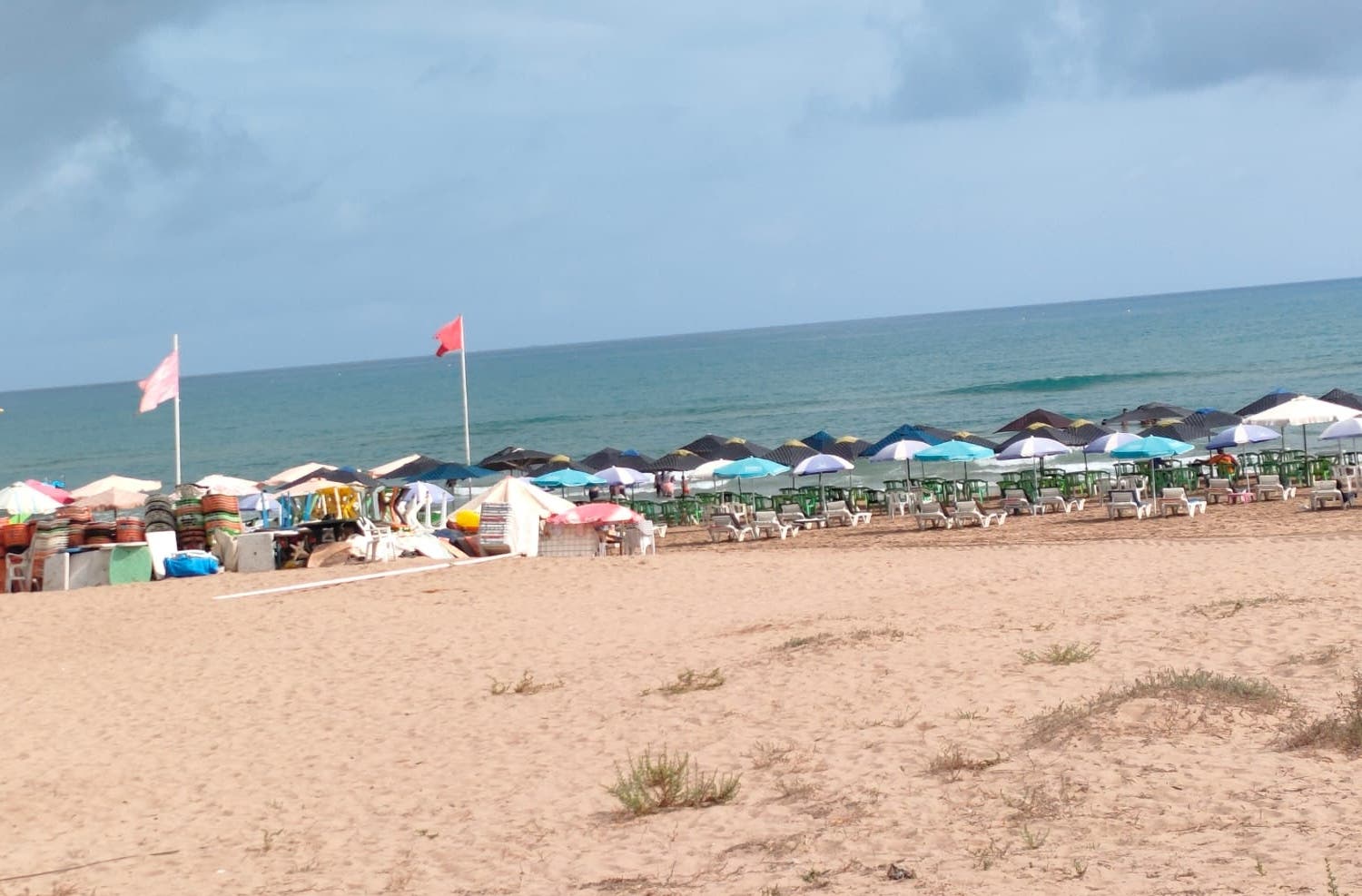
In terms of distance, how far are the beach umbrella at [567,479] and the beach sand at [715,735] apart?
429 inches

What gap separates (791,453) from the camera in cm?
2659

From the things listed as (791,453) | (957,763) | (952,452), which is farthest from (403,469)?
(957,763)

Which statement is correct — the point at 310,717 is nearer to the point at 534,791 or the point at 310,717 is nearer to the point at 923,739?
the point at 534,791

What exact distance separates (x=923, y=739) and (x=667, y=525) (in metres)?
18.3

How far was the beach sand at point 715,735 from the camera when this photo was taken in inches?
230

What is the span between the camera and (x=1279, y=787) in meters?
6.09

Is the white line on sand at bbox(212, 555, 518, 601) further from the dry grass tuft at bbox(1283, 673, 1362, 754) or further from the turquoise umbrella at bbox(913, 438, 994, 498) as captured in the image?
the dry grass tuft at bbox(1283, 673, 1362, 754)

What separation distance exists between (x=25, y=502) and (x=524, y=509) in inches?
406

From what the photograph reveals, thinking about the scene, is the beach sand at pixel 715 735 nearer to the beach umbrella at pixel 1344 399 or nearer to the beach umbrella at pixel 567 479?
the beach umbrella at pixel 567 479

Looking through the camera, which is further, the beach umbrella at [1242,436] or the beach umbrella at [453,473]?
the beach umbrella at [453,473]

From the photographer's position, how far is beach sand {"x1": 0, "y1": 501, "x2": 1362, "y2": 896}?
19.2 feet

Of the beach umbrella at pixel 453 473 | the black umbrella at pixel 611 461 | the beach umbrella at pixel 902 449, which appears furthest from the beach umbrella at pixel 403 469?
the beach umbrella at pixel 902 449

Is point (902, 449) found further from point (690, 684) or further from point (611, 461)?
point (690, 684)

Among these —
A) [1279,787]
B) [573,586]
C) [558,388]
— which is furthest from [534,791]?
[558,388]
